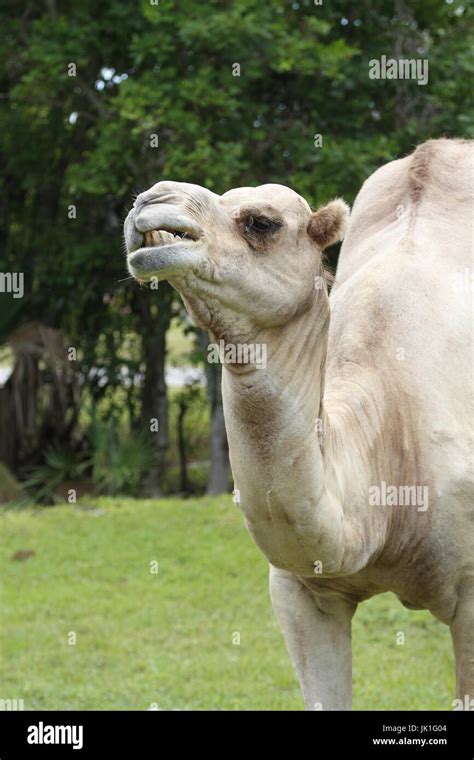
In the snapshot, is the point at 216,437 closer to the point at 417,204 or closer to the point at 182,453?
the point at 182,453

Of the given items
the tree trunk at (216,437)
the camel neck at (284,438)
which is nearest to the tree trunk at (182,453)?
the tree trunk at (216,437)

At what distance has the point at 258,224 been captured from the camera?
3.53 metres

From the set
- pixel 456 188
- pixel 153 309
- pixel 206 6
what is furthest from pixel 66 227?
pixel 456 188

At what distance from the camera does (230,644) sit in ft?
27.6

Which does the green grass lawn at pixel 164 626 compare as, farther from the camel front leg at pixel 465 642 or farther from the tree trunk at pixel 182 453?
the camel front leg at pixel 465 642

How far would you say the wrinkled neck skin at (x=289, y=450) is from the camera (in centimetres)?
351

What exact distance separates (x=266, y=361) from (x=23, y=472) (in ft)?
33.9

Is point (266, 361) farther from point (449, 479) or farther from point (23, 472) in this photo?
point (23, 472)

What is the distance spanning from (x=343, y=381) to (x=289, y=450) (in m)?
0.87

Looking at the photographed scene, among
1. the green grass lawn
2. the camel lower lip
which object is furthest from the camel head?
the green grass lawn

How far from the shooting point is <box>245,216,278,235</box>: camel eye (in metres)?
3.51

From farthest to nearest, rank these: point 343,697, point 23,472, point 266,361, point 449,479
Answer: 1. point 23,472
2. point 343,697
3. point 449,479
4. point 266,361

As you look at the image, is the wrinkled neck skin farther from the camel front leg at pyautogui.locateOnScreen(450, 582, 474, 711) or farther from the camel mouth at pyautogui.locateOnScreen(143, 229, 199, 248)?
the camel front leg at pyautogui.locateOnScreen(450, 582, 474, 711)

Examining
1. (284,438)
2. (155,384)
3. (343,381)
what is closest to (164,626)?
(343,381)
